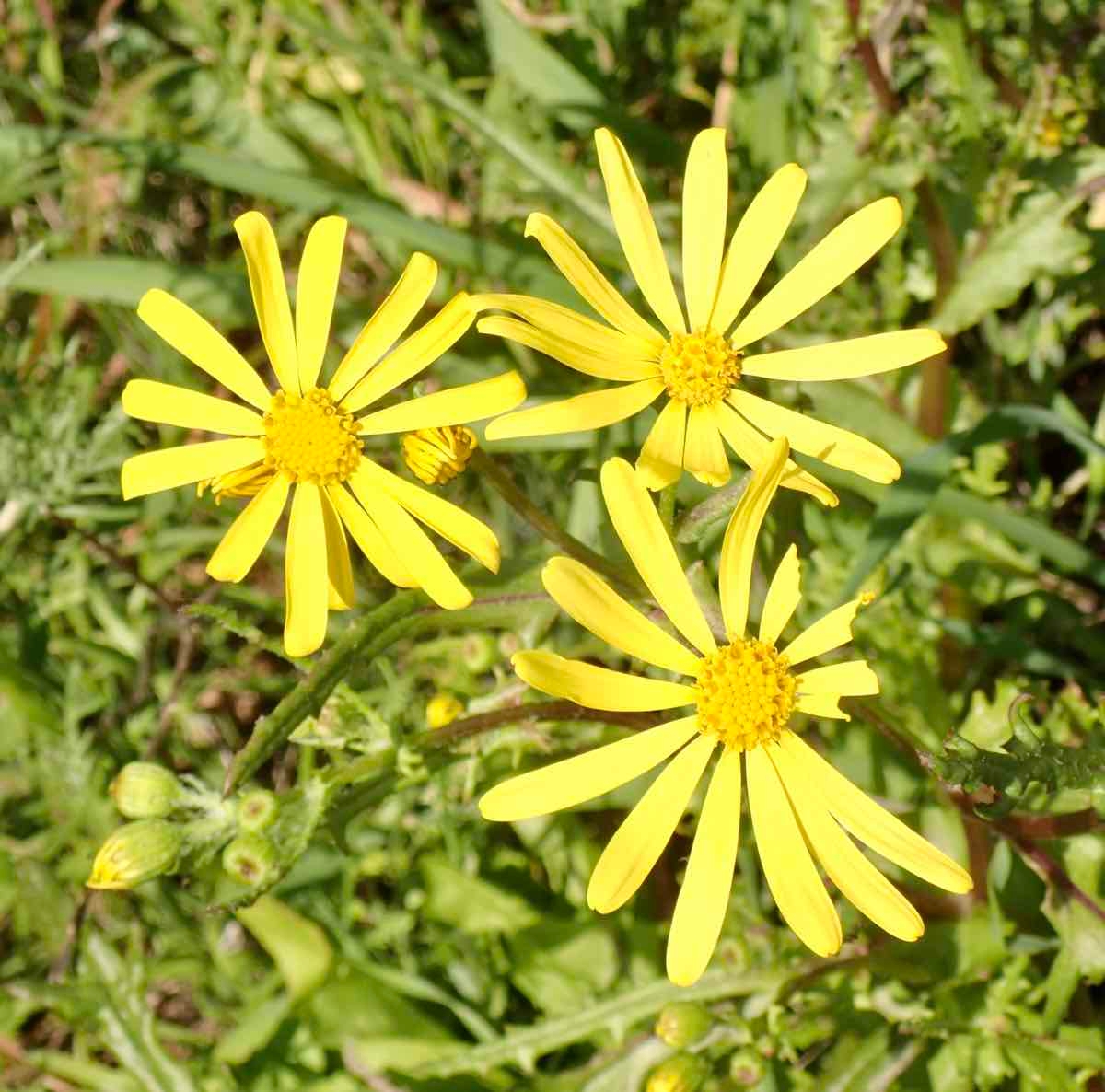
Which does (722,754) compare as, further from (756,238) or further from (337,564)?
(756,238)

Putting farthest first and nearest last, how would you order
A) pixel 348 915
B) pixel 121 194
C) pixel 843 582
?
pixel 121 194
pixel 348 915
pixel 843 582

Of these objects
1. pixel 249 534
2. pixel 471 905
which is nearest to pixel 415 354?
pixel 249 534

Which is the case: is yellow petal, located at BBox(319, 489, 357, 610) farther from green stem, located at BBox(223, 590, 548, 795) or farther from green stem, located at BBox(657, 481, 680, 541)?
green stem, located at BBox(657, 481, 680, 541)

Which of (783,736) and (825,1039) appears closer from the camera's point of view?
(783,736)

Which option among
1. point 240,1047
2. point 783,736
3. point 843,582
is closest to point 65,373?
point 240,1047

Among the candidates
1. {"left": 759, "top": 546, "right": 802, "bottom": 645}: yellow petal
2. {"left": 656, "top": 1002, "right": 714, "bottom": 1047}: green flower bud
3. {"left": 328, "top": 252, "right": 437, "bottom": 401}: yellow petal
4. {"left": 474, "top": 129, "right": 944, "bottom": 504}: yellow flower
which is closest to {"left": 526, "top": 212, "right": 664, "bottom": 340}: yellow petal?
{"left": 474, "top": 129, "right": 944, "bottom": 504}: yellow flower

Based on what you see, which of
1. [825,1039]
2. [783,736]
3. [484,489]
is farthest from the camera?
[484,489]

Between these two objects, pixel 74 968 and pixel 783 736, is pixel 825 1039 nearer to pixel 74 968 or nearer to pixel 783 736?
pixel 783 736
